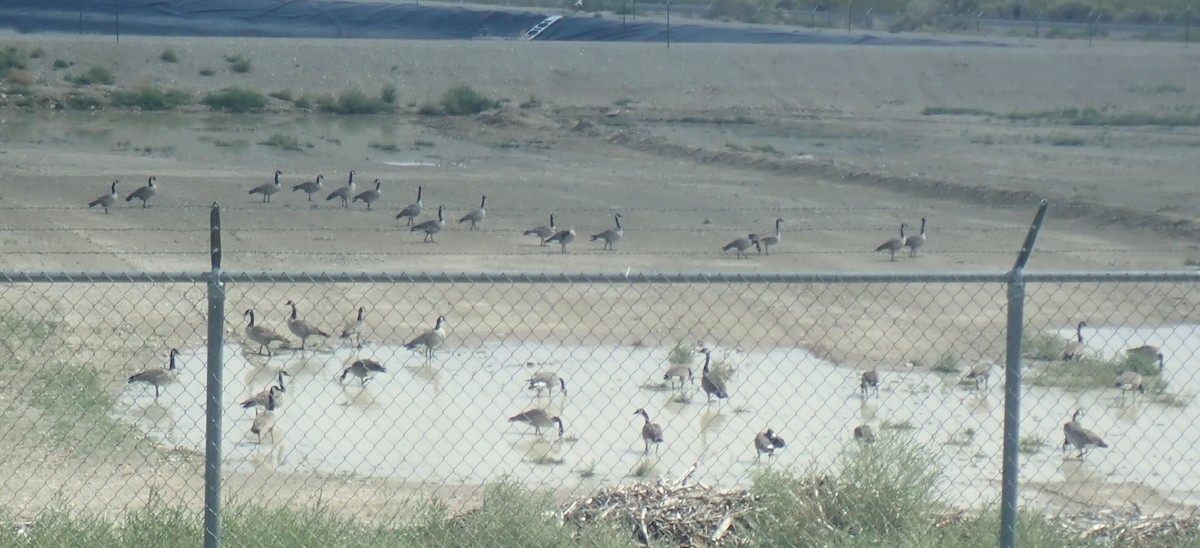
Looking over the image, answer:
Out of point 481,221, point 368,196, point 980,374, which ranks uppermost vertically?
point 368,196

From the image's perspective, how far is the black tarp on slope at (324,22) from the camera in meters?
72.8

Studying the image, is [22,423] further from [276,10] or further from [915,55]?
[276,10]

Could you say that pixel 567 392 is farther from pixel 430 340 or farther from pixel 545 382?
pixel 430 340

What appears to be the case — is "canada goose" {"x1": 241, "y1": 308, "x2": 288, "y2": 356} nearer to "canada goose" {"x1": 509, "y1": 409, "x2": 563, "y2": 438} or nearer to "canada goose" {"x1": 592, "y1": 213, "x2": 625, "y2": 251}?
"canada goose" {"x1": 509, "y1": 409, "x2": 563, "y2": 438}

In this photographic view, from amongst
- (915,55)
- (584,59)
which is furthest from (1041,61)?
(584,59)

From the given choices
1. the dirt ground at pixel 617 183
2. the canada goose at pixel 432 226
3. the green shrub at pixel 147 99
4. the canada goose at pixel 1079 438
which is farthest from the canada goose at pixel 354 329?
the green shrub at pixel 147 99

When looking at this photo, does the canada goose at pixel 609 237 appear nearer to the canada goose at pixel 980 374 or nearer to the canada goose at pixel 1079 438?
the canada goose at pixel 980 374

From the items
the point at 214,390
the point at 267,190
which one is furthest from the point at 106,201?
the point at 214,390

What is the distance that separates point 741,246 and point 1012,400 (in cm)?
1530

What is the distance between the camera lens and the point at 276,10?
84.1 m

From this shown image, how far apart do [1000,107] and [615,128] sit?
16992mm

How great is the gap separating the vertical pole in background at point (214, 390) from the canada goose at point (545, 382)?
694cm

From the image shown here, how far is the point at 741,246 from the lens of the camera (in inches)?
858

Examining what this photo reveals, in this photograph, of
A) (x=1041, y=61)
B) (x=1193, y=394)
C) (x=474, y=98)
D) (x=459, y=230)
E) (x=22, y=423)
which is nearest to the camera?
(x=22, y=423)
